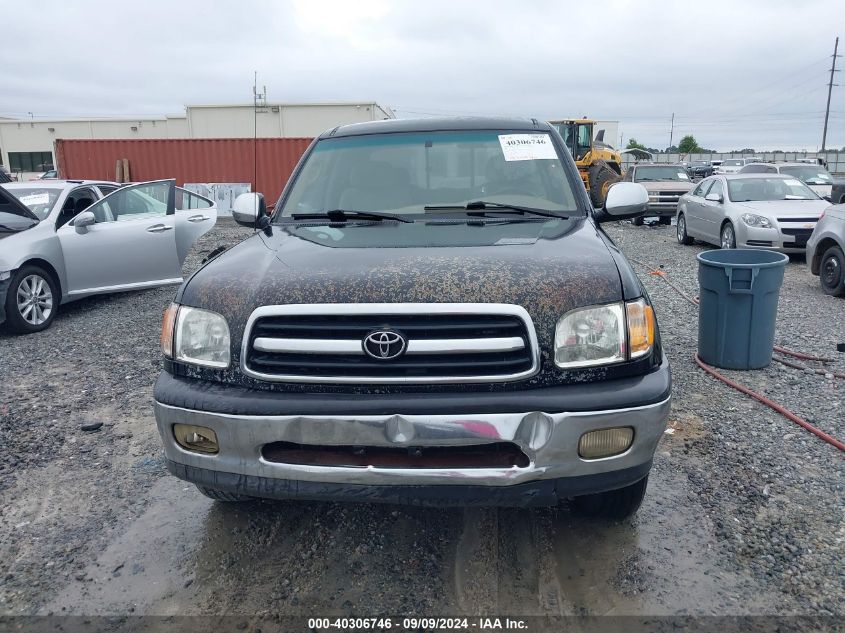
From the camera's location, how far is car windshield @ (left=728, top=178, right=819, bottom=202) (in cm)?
1216

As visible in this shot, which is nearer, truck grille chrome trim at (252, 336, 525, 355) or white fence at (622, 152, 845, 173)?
truck grille chrome trim at (252, 336, 525, 355)

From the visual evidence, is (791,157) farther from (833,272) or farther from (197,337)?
(197,337)

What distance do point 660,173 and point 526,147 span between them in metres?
18.3

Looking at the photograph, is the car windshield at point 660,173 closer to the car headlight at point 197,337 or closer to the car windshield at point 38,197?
the car windshield at point 38,197

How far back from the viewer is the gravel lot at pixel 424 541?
2678 mm

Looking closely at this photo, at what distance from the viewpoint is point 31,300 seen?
717 centimetres

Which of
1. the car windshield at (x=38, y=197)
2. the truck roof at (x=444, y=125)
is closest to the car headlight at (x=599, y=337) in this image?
the truck roof at (x=444, y=125)

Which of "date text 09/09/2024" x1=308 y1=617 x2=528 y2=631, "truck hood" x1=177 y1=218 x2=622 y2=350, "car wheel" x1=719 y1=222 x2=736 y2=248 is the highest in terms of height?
"truck hood" x1=177 y1=218 x2=622 y2=350

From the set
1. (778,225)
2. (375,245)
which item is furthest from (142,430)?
(778,225)

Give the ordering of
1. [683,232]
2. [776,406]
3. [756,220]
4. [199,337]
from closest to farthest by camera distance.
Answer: [199,337] → [776,406] → [756,220] → [683,232]

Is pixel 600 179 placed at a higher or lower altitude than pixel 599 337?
higher

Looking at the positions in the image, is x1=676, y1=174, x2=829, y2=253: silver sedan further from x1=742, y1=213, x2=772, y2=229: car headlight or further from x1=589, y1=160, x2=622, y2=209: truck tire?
x1=589, y1=160, x2=622, y2=209: truck tire

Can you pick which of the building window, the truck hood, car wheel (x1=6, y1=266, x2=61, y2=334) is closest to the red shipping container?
car wheel (x1=6, y1=266, x2=61, y2=334)

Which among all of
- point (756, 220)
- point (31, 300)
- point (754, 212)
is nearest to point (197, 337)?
point (31, 300)
